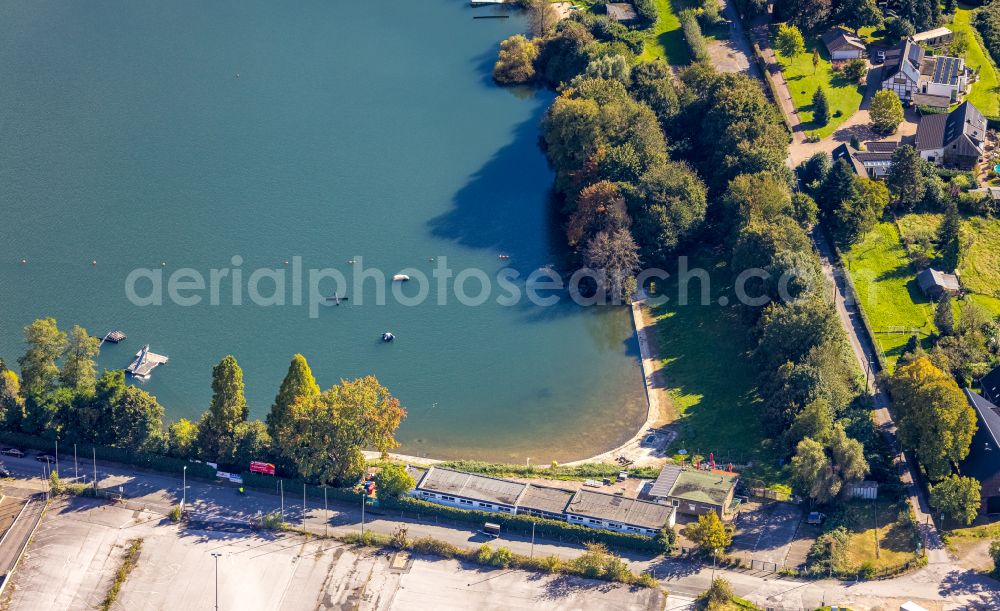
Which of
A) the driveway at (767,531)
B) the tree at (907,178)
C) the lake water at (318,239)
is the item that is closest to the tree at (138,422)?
the lake water at (318,239)

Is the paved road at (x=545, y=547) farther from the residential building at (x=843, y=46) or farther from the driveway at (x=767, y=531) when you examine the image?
the residential building at (x=843, y=46)

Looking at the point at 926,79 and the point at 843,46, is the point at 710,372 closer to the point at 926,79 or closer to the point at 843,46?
the point at 926,79

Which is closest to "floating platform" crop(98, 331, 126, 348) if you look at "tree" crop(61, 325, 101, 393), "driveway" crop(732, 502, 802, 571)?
"tree" crop(61, 325, 101, 393)

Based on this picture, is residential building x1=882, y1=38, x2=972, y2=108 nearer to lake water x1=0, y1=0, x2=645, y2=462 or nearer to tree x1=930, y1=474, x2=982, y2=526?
lake water x1=0, y1=0, x2=645, y2=462

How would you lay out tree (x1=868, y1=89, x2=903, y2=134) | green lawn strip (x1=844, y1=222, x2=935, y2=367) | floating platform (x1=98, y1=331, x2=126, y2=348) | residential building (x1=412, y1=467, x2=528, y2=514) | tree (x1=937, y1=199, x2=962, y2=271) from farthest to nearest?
tree (x1=868, y1=89, x2=903, y2=134) → tree (x1=937, y1=199, x2=962, y2=271) → floating platform (x1=98, y1=331, x2=126, y2=348) → green lawn strip (x1=844, y1=222, x2=935, y2=367) → residential building (x1=412, y1=467, x2=528, y2=514)

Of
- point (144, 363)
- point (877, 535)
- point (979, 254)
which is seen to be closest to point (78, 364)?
point (144, 363)

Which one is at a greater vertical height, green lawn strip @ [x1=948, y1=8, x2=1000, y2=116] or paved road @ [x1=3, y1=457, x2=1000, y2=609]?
green lawn strip @ [x1=948, y1=8, x2=1000, y2=116]
